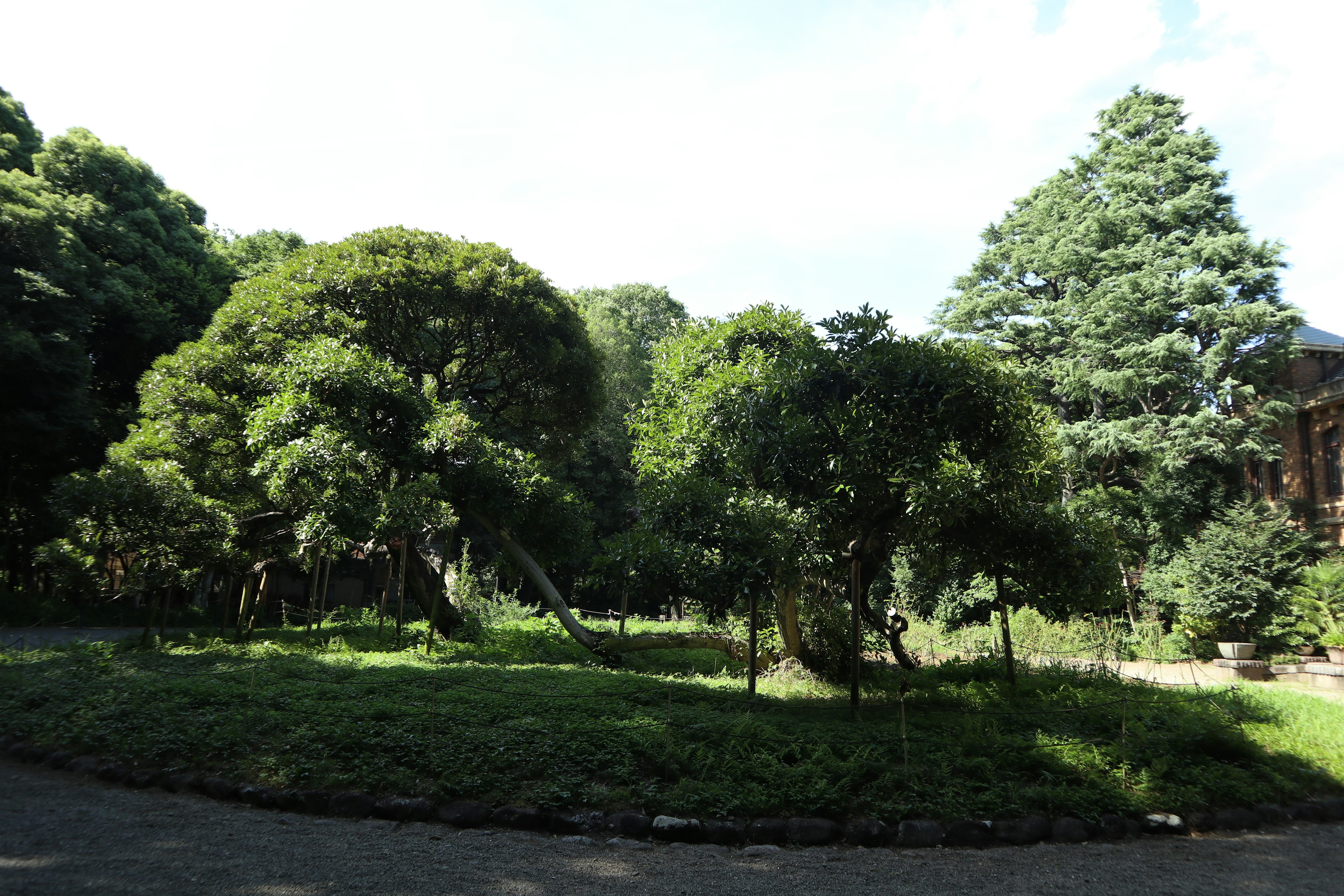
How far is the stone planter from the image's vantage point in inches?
702

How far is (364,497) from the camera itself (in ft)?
44.4

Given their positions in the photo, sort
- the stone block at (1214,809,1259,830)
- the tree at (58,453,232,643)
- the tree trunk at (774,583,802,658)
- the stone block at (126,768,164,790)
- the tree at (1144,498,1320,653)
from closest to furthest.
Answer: the stone block at (1214,809,1259,830)
the stone block at (126,768,164,790)
the tree trunk at (774,583,802,658)
the tree at (58,453,232,643)
the tree at (1144,498,1320,653)

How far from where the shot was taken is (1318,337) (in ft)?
92.2

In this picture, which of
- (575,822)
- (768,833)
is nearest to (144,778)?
(575,822)

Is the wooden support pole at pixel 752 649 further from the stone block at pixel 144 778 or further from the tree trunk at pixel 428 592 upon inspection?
the tree trunk at pixel 428 592

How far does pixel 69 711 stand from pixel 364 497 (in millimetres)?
5629

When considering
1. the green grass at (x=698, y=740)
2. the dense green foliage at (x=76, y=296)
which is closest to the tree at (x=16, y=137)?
the dense green foliage at (x=76, y=296)

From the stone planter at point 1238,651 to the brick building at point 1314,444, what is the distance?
674 cm

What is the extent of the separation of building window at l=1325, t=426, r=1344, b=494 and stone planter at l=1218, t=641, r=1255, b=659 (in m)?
8.51

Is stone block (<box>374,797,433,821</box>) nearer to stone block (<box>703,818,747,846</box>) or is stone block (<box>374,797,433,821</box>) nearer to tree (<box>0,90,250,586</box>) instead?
stone block (<box>703,818,747,846</box>)

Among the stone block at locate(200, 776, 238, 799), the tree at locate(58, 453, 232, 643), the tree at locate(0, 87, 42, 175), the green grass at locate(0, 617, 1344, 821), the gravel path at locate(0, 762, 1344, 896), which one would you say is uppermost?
the tree at locate(0, 87, 42, 175)

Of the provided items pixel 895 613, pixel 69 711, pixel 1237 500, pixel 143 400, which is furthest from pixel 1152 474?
pixel 143 400

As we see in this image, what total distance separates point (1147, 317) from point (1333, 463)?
7.51 metres

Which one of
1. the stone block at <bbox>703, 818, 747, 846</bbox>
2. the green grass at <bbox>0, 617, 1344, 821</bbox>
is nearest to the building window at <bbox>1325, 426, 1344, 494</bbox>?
the green grass at <bbox>0, 617, 1344, 821</bbox>
